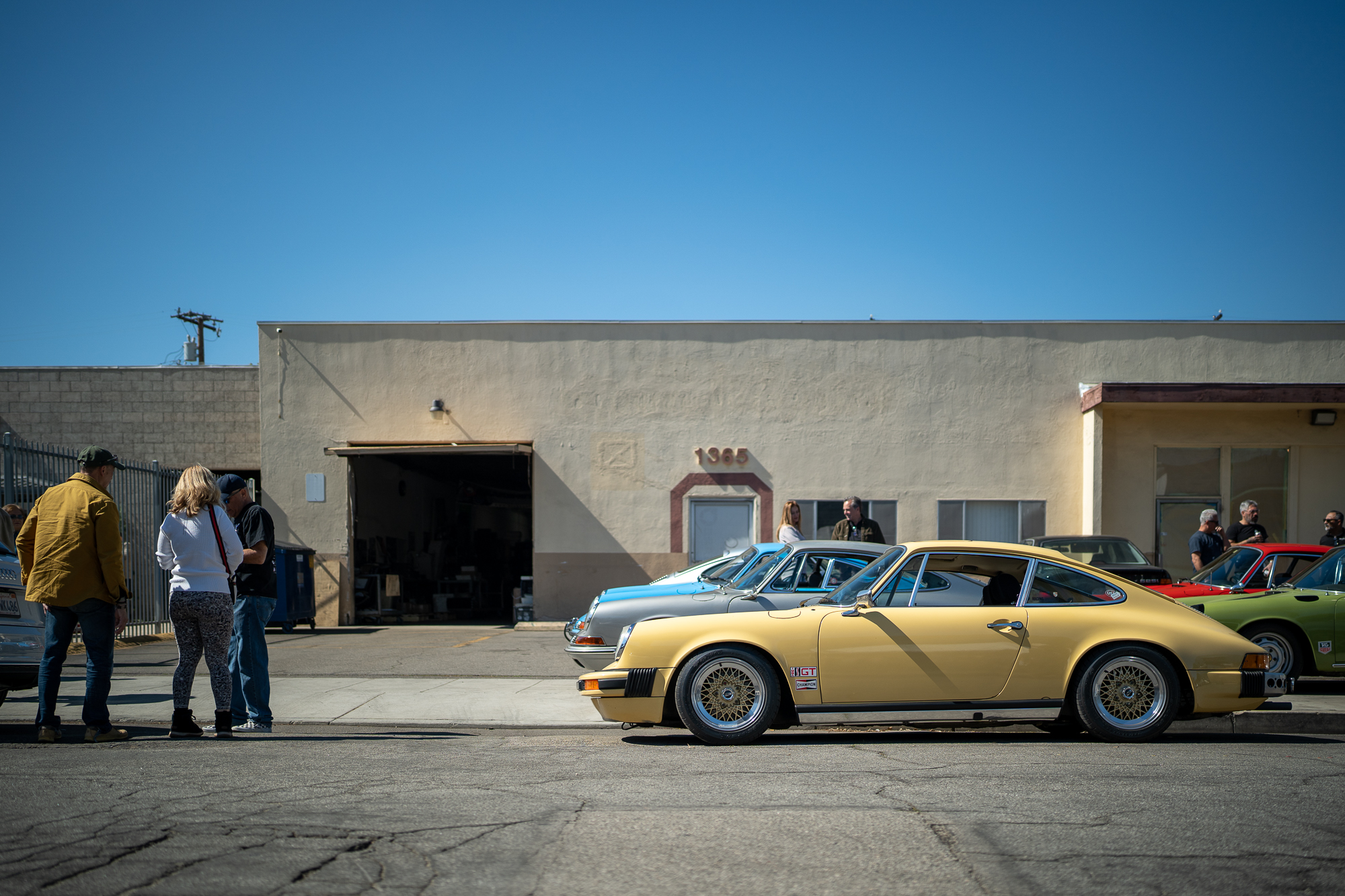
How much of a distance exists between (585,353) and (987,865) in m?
16.7

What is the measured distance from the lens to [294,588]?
17750mm

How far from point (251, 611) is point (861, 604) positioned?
13.2 ft

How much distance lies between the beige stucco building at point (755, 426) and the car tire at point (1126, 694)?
1277 centimetres

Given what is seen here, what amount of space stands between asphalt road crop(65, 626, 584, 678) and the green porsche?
6.45 m

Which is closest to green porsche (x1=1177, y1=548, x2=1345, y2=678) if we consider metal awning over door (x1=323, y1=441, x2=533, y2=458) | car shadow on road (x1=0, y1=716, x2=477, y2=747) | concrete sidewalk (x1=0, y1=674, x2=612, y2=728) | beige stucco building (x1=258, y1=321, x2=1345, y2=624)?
concrete sidewalk (x1=0, y1=674, x2=612, y2=728)

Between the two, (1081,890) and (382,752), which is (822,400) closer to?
(382,752)

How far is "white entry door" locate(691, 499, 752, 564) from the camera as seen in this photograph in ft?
64.4

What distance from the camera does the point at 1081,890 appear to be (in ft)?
11.6

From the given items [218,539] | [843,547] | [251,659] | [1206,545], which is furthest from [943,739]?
[1206,545]

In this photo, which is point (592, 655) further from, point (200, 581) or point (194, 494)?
point (194, 494)

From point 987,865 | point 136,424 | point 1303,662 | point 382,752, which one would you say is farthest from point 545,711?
point 136,424

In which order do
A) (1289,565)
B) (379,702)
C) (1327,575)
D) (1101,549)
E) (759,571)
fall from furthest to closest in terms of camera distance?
(1101,549), (1289,565), (759,571), (1327,575), (379,702)

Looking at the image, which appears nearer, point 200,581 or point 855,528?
point 200,581

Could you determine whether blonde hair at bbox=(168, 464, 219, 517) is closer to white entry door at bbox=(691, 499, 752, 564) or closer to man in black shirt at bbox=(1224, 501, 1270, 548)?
man in black shirt at bbox=(1224, 501, 1270, 548)
